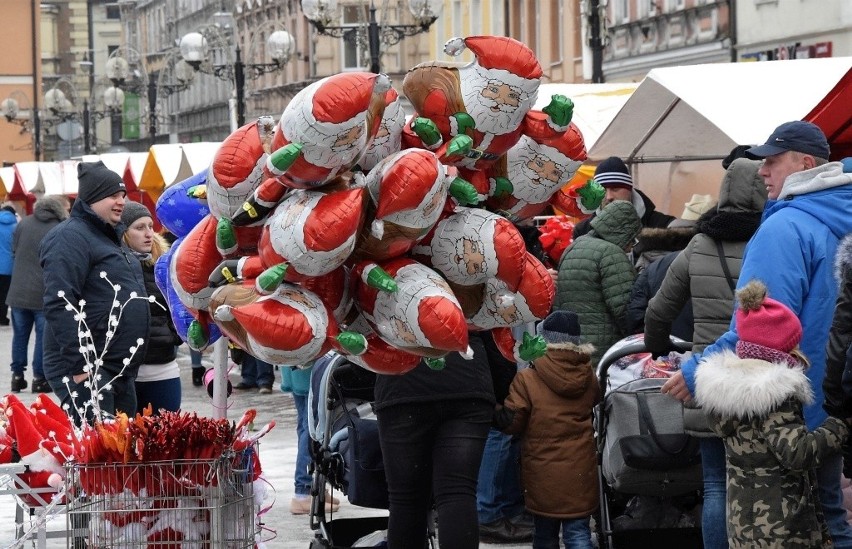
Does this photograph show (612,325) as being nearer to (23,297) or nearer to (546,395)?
(546,395)

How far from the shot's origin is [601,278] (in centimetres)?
877

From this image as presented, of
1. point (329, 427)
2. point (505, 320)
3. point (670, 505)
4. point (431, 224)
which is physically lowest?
point (670, 505)

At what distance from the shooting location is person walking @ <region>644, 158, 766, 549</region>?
678cm

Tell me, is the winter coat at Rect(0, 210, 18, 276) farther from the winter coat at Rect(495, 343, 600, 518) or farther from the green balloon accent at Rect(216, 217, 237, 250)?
the green balloon accent at Rect(216, 217, 237, 250)

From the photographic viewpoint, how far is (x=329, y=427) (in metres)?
7.13

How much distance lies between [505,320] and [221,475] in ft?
3.43

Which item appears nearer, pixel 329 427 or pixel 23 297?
pixel 329 427

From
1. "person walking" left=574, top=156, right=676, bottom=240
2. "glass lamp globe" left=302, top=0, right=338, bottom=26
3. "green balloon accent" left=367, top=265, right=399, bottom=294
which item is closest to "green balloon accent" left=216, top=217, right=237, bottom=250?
"green balloon accent" left=367, top=265, right=399, bottom=294

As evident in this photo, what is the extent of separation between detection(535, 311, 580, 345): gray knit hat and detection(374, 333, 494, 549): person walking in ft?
4.02

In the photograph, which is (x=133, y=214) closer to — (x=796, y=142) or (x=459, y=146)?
(x=796, y=142)

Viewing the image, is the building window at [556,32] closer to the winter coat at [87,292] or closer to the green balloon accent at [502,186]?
the winter coat at [87,292]

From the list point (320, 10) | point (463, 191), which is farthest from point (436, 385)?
point (320, 10)

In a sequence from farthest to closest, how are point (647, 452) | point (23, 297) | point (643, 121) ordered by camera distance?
point (23, 297)
point (643, 121)
point (647, 452)

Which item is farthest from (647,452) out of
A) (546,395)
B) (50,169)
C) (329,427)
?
(50,169)
